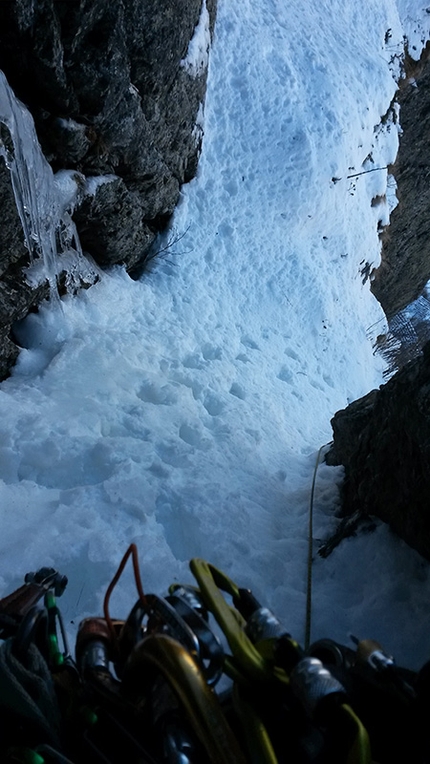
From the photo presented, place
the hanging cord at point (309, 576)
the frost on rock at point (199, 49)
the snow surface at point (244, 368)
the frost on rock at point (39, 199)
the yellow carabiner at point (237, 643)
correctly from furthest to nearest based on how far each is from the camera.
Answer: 1. the frost on rock at point (199, 49)
2. the frost on rock at point (39, 199)
3. the snow surface at point (244, 368)
4. the hanging cord at point (309, 576)
5. the yellow carabiner at point (237, 643)

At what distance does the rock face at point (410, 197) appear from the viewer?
351 inches

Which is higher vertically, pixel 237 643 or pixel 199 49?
pixel 199 49

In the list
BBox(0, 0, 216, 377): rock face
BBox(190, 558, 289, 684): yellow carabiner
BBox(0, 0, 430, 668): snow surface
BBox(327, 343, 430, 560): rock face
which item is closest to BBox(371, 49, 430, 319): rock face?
BBox(0, 0, 430, 668): snow surface

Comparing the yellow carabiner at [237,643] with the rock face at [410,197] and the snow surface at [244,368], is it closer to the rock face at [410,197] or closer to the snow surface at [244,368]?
the snow surface at [244,368]

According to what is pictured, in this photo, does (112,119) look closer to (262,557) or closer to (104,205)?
(104,205)

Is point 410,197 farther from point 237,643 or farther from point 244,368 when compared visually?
point 237,643

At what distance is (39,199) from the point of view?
12.8 feet

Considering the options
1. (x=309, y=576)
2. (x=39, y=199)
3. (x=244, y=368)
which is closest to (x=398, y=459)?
(x=309, y=576)

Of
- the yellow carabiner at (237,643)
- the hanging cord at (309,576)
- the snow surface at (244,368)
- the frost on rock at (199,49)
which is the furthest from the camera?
the frost on rock at (199,49)

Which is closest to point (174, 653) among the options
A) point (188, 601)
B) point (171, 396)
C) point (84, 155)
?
point (188, 601)

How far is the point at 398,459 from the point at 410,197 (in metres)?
7.91

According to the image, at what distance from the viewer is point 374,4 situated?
8508 mm

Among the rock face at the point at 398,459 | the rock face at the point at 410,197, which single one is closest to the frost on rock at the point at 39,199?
the rock face at the point at 398,459

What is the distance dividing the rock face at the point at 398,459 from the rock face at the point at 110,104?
2.64 metres
